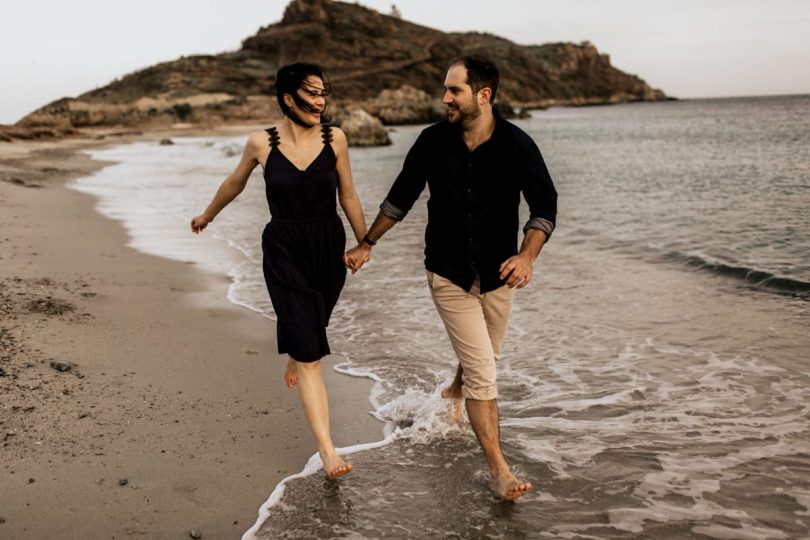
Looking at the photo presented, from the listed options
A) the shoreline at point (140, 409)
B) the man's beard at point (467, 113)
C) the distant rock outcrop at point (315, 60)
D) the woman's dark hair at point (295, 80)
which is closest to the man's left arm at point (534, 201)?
the man's beard at point (467, 113)

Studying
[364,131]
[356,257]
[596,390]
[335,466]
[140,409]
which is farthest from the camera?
[364,131]

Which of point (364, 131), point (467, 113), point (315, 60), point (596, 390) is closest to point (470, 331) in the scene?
point (467, 113)

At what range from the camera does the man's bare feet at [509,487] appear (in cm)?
367

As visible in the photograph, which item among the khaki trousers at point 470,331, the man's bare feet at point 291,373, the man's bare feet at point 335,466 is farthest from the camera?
the man's bare feet at point 291,373

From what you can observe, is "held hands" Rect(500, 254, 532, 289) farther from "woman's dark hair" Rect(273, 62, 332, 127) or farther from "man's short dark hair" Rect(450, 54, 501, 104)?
"woman's dark hair" Rect(273, 62, 332, 127)

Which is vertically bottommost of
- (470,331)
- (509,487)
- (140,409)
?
(509,487)

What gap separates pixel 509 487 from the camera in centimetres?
368

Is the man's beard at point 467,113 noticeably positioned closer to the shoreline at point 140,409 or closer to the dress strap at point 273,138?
the dress strap at point 273,138

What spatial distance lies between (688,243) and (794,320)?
4783 mm

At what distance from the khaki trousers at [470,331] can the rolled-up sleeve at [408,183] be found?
1.38 ft

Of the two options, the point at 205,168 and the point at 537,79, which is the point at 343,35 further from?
the point at 205,168

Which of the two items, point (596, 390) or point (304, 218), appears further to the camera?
point (596, 390)

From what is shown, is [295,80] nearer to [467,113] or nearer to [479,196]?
[467,113]

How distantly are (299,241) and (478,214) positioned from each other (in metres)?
0.97
